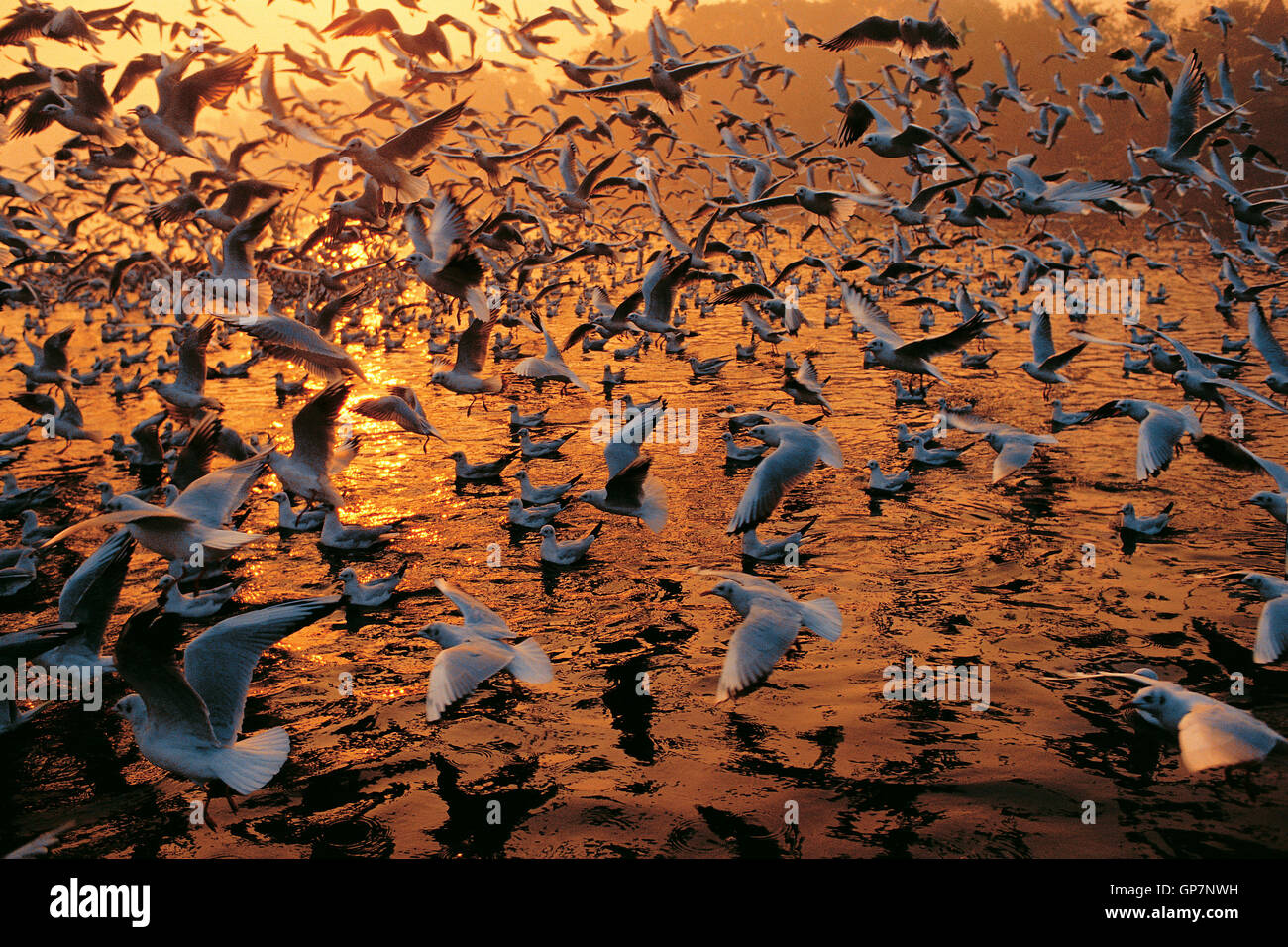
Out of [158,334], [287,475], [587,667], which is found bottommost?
[587,667]

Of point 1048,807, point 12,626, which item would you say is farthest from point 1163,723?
point 12,626

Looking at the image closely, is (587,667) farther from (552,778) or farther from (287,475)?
(287,475)

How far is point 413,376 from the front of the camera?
22781 mm

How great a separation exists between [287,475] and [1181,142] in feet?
50.0

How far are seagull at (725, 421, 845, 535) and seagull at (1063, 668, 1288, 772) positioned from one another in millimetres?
3150

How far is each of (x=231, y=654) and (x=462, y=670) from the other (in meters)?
1.53

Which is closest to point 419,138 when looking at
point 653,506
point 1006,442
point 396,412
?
point 396,412

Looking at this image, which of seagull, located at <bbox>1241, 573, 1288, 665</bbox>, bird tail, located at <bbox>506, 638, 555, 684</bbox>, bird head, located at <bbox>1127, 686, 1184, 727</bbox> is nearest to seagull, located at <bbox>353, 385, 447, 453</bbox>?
bird tail, located at <bbox>506, 638, 555, 684</bbox>

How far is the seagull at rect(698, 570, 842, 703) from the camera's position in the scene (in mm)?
6465

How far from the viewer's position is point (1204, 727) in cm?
569

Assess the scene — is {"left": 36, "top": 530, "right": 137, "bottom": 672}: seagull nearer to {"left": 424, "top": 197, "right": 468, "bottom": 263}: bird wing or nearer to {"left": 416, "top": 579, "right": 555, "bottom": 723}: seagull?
{"left": 416, "top": 579, "right": 555, "bottom": 723}: seagull

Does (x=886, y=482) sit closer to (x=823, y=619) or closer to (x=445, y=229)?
(x=823, y=619)
